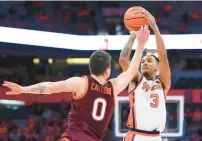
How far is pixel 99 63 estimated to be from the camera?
3596 millimetres

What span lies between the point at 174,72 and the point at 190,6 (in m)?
2.63

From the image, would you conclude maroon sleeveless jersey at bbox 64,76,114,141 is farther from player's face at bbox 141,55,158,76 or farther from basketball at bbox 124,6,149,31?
basketball at bbox 124,6,149,31

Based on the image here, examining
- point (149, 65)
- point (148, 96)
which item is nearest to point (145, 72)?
point (149, 65)

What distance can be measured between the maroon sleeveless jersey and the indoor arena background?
8.10 m

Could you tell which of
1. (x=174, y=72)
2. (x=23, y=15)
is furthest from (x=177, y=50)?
(x=23, y=15)

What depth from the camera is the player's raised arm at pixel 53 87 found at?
3.46 metres

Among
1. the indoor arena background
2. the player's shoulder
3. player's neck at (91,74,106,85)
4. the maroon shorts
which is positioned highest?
the indoor arena background

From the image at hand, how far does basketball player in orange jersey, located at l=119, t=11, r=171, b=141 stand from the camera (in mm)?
4820

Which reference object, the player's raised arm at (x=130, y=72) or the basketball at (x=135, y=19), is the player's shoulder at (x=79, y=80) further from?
the basketball at (x=135, y=19)

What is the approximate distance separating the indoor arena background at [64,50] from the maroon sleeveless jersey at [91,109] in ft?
26.6

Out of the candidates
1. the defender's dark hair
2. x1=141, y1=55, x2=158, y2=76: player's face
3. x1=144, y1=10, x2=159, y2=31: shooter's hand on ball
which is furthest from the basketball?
the defender's dark hair

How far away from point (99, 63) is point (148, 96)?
1402 mm

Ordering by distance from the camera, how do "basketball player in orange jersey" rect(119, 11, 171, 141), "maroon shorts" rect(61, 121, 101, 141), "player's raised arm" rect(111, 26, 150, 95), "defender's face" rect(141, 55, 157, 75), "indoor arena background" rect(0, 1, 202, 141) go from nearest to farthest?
"maroon shorts" rect(61, 121, 101, 141)
"player's raised arm" rect(111, 26, 150, 95)
"basketball player in orange jersey" rect(119, 11, 171, 141)
"defender's face" rect(141, 55, 157, 75)
"indoor arena background" rect(0, 1, 202, 141)

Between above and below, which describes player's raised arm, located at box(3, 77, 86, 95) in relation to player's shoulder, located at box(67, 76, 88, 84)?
below
